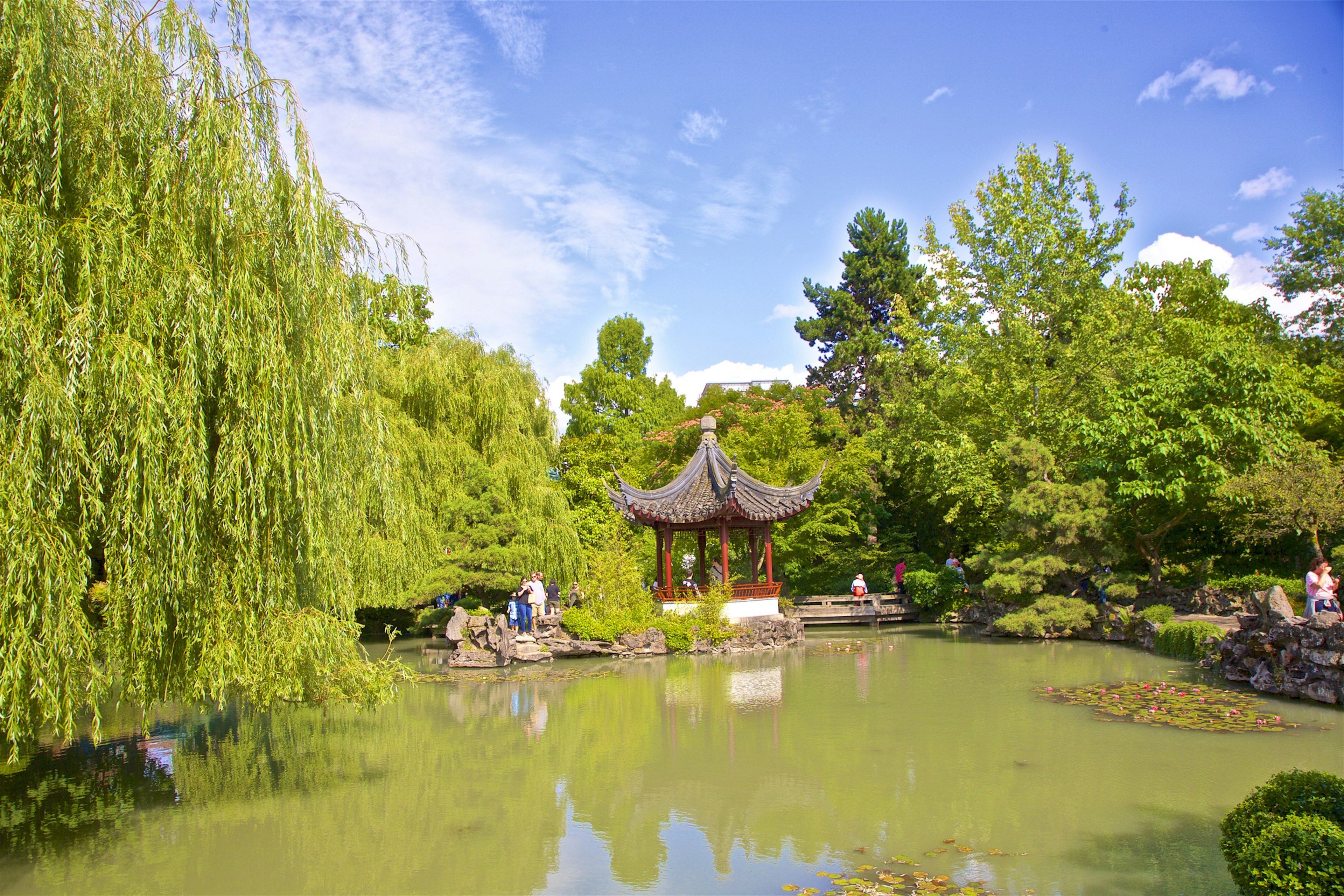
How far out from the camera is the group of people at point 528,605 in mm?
12789

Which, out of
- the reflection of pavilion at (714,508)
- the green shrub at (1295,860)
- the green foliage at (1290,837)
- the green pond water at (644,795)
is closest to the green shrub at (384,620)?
the reflection of pavilion at (714,508)

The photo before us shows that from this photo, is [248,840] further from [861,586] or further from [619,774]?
[861,586]

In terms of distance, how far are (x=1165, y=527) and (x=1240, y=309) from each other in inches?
286

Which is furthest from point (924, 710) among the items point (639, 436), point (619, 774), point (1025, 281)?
point (639, 436)

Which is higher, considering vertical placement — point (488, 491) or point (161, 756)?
point (488, 491)

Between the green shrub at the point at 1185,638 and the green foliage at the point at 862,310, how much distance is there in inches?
554

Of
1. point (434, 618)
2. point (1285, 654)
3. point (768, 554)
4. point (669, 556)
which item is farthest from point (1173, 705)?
point (434, 618)

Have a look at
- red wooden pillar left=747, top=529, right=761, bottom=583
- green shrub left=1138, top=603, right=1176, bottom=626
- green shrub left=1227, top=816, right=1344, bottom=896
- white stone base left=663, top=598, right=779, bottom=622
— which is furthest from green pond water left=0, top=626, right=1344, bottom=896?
red wooden pillar left=747, top=529, right=761, bottom=583

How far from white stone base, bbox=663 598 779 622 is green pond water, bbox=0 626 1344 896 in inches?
211

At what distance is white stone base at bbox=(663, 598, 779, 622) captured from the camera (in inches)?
592

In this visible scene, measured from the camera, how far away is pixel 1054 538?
44.7ft

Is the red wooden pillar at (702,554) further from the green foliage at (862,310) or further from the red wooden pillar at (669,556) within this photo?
the green foliage at (862,310)

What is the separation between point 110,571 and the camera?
4711 mm

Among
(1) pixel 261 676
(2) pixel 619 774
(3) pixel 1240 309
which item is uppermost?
(3) pixel 1240 309
